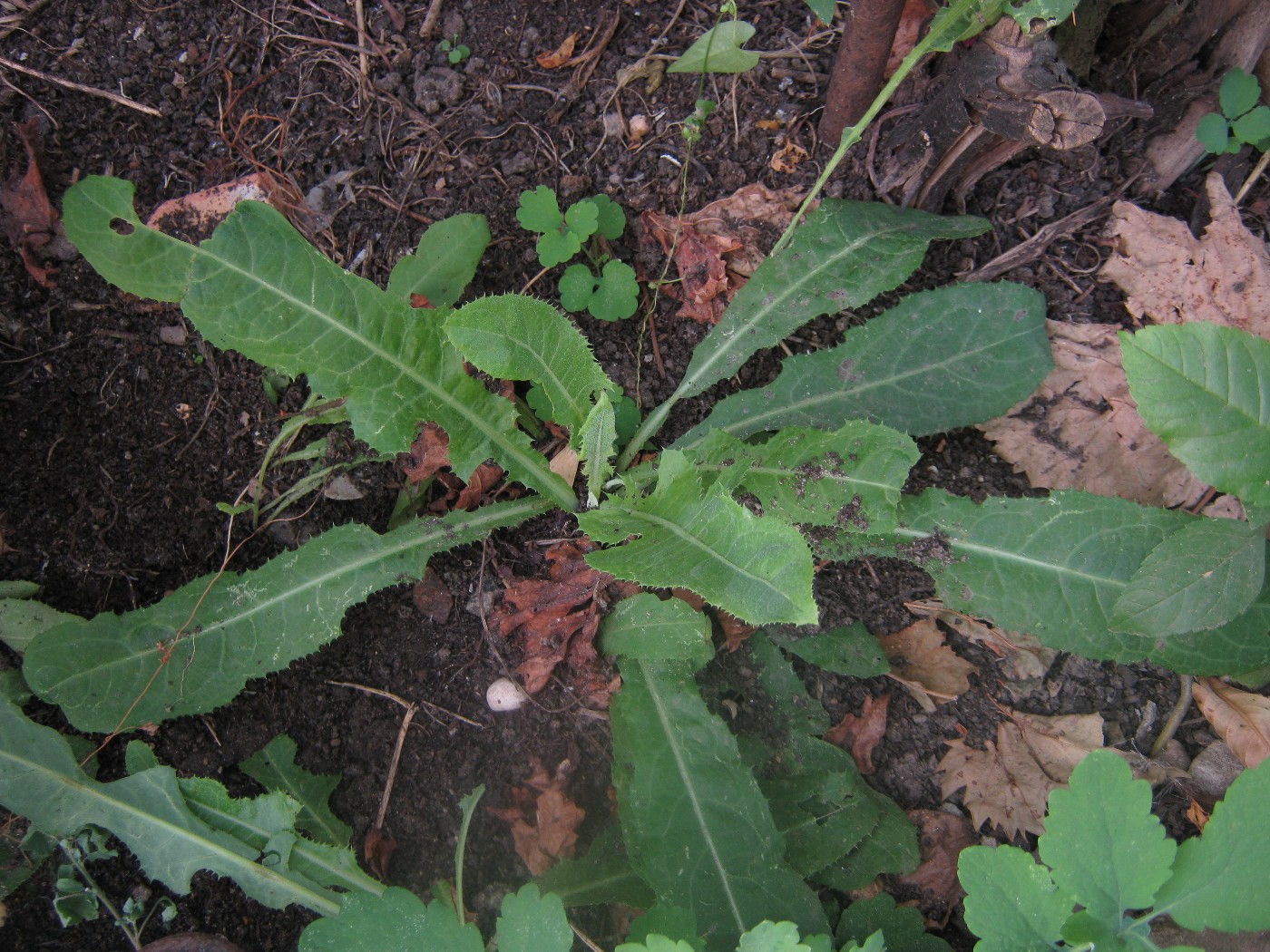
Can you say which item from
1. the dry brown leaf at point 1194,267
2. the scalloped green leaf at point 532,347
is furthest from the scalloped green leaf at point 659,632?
the dry brown leaf at point 1194,267

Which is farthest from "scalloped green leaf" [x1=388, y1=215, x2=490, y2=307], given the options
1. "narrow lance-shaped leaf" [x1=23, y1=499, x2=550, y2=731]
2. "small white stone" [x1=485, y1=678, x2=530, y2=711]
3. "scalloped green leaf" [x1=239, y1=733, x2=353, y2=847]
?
"scalloped green leaf" [x1=239, y1=733, x2=353, y2=847]

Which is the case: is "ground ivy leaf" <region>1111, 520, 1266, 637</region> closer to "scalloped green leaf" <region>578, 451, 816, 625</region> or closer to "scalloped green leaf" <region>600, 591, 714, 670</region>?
"scalloped green leaf" <region>578, 451, 816, 625</region>

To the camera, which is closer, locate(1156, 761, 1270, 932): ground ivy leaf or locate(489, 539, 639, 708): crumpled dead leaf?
locate(1156, 761, 1270, 932): ground ivy leaf

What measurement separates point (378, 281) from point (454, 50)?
31.7 inches

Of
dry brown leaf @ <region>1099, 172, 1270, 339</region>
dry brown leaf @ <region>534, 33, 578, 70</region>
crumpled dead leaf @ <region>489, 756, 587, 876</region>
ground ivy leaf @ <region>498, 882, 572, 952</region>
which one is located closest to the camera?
ground ivy leaf @ <region>498, 882, 572, 952</region>

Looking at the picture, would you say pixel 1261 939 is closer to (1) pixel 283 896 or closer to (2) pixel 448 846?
(2) pixel 448 846

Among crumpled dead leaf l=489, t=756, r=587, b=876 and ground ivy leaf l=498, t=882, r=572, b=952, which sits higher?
ground ivy leaf l=498, t=882, r=572, b=952

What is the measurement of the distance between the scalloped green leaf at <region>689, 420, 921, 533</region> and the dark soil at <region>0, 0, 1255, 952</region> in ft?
1.28

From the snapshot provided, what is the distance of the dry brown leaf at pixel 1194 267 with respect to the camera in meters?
2.40

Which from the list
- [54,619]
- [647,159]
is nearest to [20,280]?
[54,619]

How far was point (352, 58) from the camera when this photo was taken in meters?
2.67

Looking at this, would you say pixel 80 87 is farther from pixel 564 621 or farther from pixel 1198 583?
pixel 1198 583

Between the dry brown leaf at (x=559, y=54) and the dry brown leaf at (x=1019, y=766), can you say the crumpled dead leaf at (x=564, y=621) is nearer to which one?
the dry brown leaf at (x=1019, y=766)

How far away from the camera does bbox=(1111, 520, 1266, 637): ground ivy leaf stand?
197 cm
